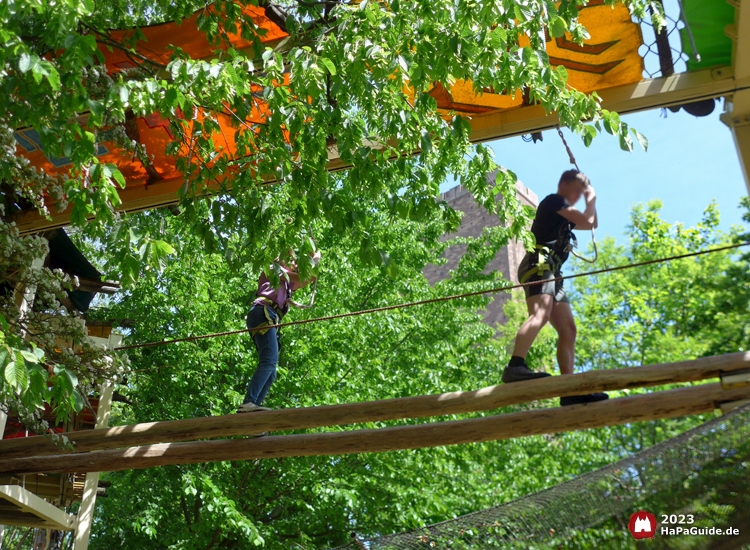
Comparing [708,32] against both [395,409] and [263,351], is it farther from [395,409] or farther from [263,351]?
[263,351]

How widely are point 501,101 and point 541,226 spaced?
3.64 feet

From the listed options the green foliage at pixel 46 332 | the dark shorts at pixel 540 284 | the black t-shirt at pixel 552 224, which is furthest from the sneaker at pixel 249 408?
the black t-shirt at pixel 552 224

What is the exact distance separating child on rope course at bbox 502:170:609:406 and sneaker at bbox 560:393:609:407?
307 mm

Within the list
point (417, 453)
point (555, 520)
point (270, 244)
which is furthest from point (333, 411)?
point (417, 453)

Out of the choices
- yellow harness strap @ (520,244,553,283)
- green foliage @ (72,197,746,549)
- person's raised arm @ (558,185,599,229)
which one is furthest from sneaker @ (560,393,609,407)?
green foliage @ (72,197,746,549)

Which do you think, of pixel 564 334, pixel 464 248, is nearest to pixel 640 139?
pixel 564 334

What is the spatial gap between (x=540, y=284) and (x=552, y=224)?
0.47 m

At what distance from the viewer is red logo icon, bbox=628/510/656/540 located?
3.55 m

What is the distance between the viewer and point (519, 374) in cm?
509

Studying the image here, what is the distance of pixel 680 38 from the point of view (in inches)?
214

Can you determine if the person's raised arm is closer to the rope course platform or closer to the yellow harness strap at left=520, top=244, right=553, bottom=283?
the yellow harness strap at left=520, top=244, right=553, bottom=283

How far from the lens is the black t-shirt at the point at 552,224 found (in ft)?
18.2

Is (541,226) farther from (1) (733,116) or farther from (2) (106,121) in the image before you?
(2) (106,121)

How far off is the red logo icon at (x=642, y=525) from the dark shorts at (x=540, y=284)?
199cm
